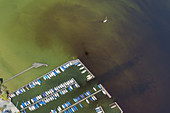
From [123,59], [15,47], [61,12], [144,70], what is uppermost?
[61,12]

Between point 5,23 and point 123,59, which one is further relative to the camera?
point 5,23

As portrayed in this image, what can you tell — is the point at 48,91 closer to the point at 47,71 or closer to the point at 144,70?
the point at 47,71

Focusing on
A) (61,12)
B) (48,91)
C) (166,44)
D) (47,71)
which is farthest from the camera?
(61,12)

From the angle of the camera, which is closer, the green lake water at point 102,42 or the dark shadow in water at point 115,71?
the green lake water at point 102,42

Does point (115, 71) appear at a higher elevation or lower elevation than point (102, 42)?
lower

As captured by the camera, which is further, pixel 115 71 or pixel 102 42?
pixel 102 42

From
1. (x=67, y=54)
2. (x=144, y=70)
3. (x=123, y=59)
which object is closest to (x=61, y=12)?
(x=67, y=54)

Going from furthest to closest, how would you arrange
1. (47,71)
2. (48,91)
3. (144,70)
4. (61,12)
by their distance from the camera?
(61,12) < (144,70) < (47,71) < (48,91)

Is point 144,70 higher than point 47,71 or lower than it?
lower
